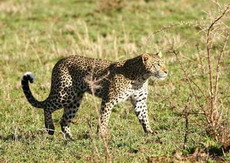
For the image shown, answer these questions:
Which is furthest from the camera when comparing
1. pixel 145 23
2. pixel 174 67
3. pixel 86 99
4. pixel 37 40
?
pixel 145 23

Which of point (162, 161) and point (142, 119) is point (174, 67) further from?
point (162, 161)

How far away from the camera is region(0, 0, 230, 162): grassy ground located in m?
9.05

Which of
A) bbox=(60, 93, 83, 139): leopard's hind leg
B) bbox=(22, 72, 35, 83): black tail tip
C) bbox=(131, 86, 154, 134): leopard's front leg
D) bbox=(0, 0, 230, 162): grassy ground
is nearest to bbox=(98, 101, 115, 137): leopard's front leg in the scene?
bbox=(0, 0, 230, 162): grassy ground

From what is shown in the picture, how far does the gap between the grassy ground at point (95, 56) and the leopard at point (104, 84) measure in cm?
34

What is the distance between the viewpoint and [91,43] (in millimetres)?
18797

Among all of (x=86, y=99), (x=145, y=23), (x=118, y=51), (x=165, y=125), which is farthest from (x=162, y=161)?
(x=145, y=23)

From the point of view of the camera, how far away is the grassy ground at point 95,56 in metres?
9.05

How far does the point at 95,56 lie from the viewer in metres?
17.4

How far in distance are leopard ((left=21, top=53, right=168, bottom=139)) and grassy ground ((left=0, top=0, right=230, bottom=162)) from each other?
34cm

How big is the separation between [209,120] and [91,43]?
33.0 ft

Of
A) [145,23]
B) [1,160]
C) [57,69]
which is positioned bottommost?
[1,160]

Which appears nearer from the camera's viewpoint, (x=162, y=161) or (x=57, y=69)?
(x=162, y=161)

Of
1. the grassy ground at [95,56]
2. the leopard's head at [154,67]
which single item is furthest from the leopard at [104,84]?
the grassy ground at [95,56]

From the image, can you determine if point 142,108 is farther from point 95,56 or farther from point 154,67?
point 95,56
